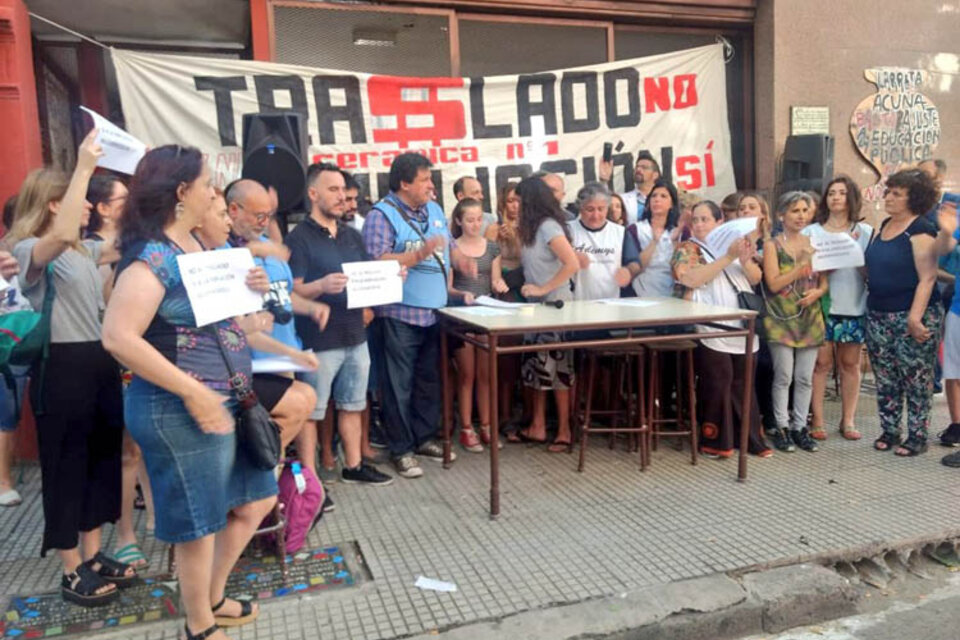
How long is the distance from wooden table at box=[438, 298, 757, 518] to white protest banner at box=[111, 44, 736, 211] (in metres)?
2.21

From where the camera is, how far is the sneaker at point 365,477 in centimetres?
427

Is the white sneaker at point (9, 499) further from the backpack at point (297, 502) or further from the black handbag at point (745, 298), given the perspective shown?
the black handbag at point (745, 298)

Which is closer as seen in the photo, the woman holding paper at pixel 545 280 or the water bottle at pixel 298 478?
the water bottle at pixel 298 478

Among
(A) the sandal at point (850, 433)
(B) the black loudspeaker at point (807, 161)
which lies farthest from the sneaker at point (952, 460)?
(B) the black loudspeaker at point (807, 161)

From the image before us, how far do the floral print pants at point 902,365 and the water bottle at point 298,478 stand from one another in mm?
3818

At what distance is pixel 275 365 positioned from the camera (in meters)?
2.81

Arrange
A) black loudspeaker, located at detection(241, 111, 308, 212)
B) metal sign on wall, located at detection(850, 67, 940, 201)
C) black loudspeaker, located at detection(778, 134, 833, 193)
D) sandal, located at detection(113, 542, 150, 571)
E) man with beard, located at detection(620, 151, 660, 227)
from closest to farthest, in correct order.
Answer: sandal, located at detection(113, 542, 150, 571) → black loudspeaker, located at detection(241, 111, 308, 212) → man with beard, located at detection(620, 151, 660, 227) → black loudspeaker, located at detection(778, 134, 833, 193) → metal sign on wall, located at detection(850, 67, 940, 201)

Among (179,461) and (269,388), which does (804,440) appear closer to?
(269,388)

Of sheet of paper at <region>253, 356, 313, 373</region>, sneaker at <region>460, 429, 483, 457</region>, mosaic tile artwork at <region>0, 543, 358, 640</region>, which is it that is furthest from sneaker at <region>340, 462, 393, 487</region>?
sheet of paper at <region>253, 356, 313, 373</region>

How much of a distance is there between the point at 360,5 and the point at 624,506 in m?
4.55

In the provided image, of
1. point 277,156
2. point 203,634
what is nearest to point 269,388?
point 203,634

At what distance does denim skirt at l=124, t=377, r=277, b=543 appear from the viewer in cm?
224

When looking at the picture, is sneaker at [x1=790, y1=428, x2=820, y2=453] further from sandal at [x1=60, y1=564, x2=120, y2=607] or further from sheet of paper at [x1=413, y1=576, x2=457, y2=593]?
sandal at [x1=60, y1=564, x2=120, y2=607]

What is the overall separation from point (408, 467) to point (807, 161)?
4783 millimetres
